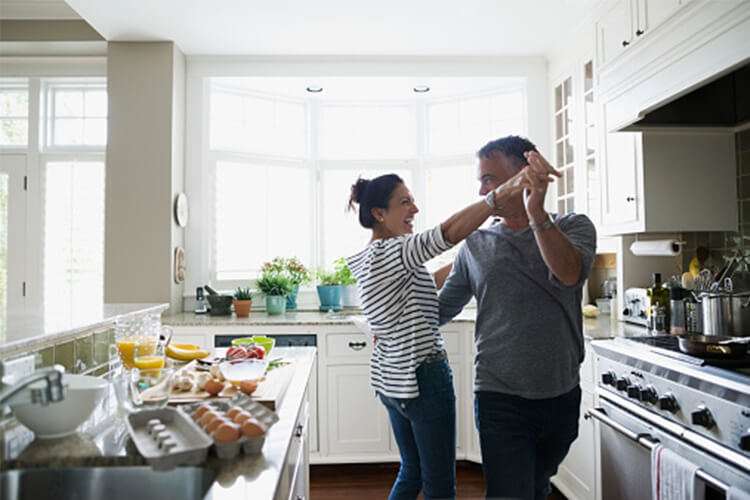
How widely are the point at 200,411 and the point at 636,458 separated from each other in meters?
1.61

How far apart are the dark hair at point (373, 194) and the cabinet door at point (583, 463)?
1.41 metres

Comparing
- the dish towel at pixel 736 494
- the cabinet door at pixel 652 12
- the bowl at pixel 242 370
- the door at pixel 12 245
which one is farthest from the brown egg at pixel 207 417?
the door at pixel 12 245

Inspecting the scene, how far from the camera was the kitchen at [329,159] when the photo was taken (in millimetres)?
2510

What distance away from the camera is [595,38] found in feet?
9.83

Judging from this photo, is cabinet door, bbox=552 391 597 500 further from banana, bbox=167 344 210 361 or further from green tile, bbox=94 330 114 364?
green tile, bbox=94 330 114 364

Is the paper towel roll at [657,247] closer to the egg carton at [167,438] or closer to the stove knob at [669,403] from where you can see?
the stove knob at [669,403]

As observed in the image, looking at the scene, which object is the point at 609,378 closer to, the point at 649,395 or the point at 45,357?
the point at 649,395

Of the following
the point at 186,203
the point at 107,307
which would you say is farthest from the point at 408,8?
the point at 107,307

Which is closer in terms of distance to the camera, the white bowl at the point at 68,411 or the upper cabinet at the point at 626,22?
the white bowl at the point at 68,411

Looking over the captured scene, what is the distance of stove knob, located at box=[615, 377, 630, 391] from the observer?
2.00m

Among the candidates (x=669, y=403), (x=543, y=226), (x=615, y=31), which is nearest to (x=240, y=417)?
(x=543, y=226)

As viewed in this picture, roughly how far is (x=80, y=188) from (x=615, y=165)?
11.7 ft

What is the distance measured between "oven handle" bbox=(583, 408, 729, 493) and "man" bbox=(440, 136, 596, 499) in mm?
420

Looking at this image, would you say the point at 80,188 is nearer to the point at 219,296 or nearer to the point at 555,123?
the point at 219,296
